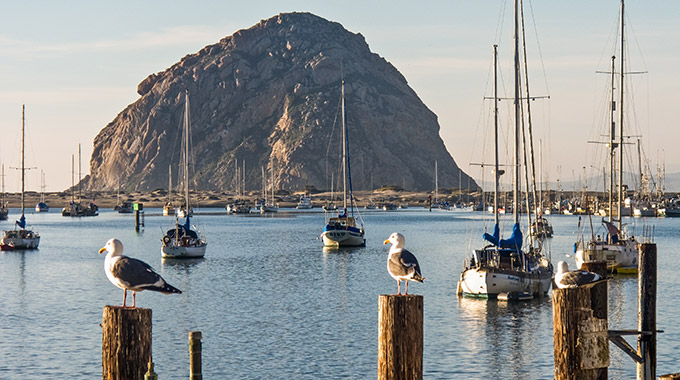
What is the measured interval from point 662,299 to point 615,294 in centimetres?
246

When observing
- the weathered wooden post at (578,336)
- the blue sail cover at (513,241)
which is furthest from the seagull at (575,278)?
the blue sail cover at (513,241)

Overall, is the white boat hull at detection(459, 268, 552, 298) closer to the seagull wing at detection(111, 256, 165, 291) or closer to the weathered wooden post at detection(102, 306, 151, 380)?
the seagull wing at detection(111, 256, 165, 291)

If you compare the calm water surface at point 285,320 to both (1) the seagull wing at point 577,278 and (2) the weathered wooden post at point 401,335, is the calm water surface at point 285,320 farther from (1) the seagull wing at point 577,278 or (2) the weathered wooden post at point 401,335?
(2) the weathered wooden post at point 401,335

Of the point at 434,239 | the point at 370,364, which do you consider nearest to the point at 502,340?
the point at 370,364

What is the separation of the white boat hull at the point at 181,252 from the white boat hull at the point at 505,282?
36.2m

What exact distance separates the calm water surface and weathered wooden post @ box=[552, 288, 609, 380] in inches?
535

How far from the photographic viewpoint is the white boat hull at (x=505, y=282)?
146ft

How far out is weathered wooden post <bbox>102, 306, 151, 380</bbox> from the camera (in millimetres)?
15406

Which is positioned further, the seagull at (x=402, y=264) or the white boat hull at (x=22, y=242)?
the white boat hull at (x=22, y=242)

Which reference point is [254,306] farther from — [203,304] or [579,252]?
[579,252]

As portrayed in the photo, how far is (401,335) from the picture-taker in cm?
1642

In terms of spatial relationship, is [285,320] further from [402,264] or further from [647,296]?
[647,296]

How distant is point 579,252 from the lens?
55.2 meters

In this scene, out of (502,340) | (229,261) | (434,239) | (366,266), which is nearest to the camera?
(502,340)
